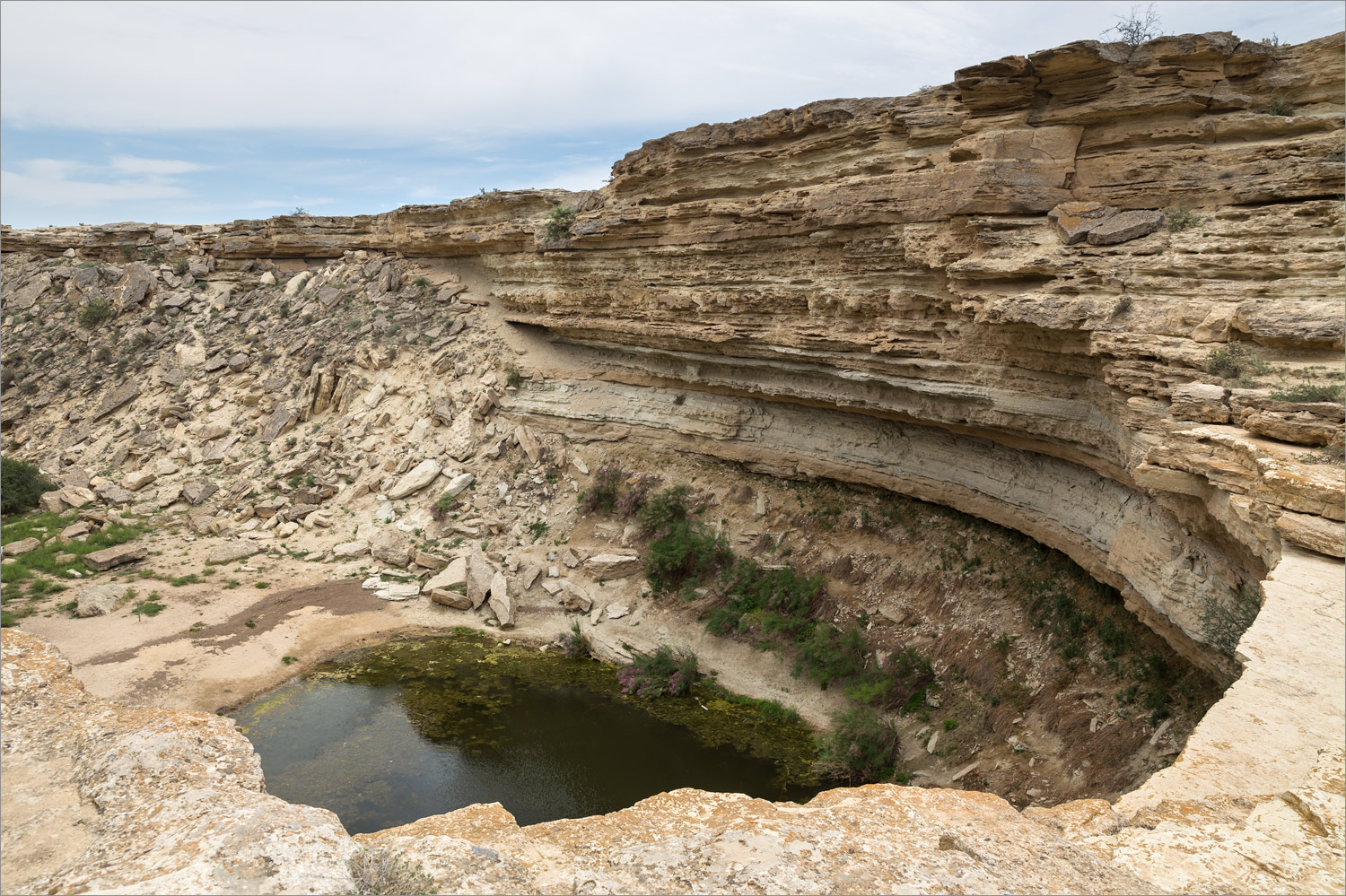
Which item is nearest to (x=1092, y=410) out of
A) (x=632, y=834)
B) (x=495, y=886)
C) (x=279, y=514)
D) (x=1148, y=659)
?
(x=1148, y=659)

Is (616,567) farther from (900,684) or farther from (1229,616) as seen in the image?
(1229,616)

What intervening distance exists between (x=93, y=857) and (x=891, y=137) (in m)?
14.6

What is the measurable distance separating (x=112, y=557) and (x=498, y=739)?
40.0 feet

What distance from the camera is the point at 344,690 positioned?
15555 millimetres

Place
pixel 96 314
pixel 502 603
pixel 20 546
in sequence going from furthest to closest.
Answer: pixel 96 314 → pixel 20 546 → pixel 502 603

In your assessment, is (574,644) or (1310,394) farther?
(574,644)

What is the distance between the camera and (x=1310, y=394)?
7707mm

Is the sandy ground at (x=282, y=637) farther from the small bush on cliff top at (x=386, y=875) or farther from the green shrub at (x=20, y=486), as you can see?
the small bush on cliff top at (x=386, y=875)

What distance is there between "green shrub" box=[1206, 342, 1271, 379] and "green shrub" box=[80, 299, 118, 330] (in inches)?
1329

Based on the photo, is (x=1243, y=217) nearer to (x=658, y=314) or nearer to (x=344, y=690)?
(x=658, y=314)

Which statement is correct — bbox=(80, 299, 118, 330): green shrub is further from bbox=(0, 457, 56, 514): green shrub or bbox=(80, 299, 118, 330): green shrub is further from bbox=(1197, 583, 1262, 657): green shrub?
bbox=(1197, 583, 1262, 657): green shrub

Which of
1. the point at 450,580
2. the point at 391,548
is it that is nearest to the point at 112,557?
the point at 391,548

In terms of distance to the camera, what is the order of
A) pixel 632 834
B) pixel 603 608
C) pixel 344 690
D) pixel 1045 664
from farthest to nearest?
1. pixel 603 608
2. pixel 344 690
3. pixel 1045 664
4. pixel 632 834

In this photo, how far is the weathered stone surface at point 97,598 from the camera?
1673cm
